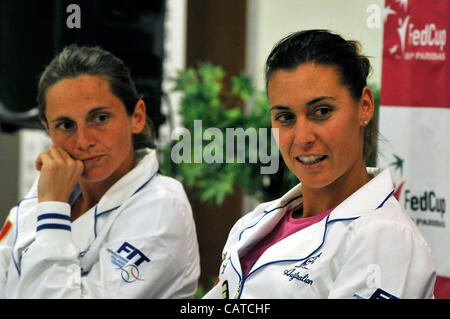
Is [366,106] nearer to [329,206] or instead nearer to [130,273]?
[329,206]

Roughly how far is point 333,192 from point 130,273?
457mm

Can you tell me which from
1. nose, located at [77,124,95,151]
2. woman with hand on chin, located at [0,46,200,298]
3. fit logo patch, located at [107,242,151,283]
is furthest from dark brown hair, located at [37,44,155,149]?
fit logo patch, located at [107,242,151,283]

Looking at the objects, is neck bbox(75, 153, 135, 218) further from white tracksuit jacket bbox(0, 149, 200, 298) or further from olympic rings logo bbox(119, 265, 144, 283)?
olympic rings logo bbox(119, 265, 144, 283)

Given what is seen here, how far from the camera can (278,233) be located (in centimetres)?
147

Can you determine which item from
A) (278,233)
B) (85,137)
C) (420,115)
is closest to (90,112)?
(85,137)

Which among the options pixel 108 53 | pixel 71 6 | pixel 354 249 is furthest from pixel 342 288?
pixel 71 6

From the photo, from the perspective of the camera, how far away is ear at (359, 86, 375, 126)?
1.34 m

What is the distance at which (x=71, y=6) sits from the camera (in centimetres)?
176

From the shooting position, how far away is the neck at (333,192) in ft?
4.51

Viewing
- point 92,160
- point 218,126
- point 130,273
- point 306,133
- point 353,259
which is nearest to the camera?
point 353,259

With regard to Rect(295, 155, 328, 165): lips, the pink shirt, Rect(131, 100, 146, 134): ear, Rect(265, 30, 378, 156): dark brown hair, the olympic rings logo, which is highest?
Rect(265, 30, 378, 156): dark brown hair

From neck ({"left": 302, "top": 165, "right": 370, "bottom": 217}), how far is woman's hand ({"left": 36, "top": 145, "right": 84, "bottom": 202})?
0.51m

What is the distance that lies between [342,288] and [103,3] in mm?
1107

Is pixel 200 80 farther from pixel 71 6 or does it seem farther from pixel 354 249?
pixel 354 249
